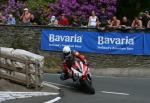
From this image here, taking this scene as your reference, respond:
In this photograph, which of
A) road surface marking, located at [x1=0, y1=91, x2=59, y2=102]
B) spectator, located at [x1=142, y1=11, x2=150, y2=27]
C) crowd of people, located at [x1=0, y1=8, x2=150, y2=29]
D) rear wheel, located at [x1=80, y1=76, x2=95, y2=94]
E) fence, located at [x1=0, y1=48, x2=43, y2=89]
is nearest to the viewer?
road surface marking, located at [x1=0, y1=91, x2=59, y2=102]

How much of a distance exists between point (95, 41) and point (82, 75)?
27.9ft

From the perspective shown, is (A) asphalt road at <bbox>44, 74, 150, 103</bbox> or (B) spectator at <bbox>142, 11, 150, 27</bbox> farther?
(B) spectator at <bbox>142, 11, 150, 27</bbox>

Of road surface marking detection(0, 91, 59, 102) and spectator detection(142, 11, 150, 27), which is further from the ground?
spectator detection(142, 11, 150, 27)

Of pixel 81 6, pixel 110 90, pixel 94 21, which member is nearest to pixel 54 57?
pixel 94 21

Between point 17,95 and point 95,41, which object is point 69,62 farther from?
point 95,41

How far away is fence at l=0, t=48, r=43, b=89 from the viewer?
1883 cm

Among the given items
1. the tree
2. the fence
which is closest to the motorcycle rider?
the fence

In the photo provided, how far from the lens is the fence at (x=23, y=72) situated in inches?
741

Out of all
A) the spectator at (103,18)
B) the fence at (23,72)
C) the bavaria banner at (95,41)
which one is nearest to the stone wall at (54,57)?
the bavaria banner at (95,41)

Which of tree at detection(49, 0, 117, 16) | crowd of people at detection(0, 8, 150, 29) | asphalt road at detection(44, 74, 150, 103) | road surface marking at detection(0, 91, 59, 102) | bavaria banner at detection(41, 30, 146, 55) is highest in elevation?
tree at detection(49, 0, 117, 16)

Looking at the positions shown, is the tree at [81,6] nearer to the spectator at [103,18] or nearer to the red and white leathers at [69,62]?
the spectator at [103,18]

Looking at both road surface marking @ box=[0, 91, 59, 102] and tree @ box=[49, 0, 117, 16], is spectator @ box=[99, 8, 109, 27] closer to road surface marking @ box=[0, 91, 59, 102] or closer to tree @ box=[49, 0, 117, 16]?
tree @ box=[49, 0, 117, 16]

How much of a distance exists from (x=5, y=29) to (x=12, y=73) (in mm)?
10632

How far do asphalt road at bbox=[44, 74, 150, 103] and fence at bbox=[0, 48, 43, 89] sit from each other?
98cm
